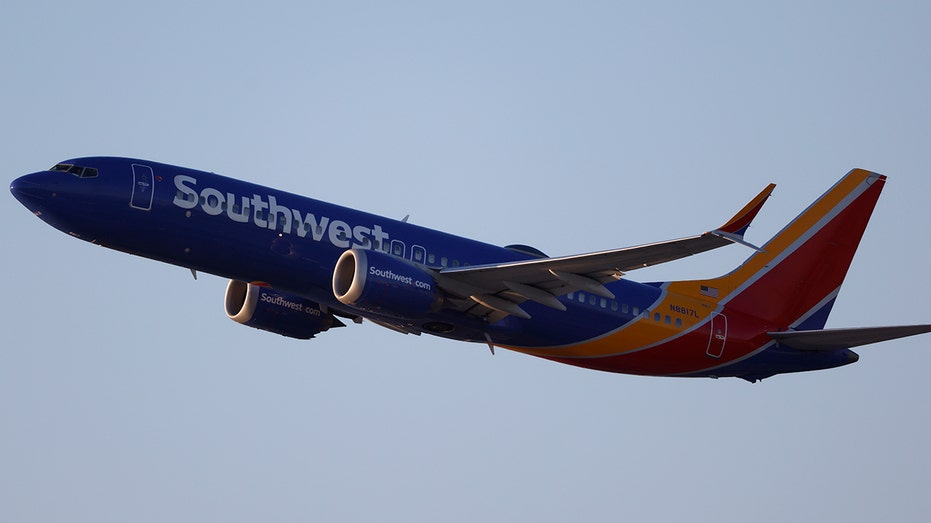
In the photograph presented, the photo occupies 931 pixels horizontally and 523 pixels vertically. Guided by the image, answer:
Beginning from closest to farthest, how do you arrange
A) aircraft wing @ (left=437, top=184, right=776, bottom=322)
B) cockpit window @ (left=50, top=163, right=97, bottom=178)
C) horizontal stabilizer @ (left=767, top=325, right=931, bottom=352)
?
aircraft wing @ (left=437, top=184, right=776, bottom=322) → cockpit window @ (left=50, top=163, right=97, bottom=178) → horizontal stabilizer @ (left=767, top=325, right=931, bottom=352)

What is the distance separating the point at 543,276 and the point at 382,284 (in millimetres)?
5098

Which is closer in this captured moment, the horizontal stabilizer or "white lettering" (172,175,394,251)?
"white lettering" (172,175,394,251)

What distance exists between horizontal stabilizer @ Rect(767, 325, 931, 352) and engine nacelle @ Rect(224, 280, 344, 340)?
55.7 feet

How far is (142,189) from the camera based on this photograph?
38781 mm

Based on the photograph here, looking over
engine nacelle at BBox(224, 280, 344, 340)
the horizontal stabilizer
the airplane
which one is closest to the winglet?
the airplane

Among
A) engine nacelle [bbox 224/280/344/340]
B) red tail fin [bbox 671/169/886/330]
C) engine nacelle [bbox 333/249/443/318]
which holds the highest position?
red tail fin [bbox 671/169/886/330]

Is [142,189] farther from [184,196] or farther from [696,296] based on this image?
[696,296]

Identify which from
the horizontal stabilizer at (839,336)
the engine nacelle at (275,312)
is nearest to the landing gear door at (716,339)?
the horizontal stabilizer at (839,336)

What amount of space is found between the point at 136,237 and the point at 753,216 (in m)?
18.4

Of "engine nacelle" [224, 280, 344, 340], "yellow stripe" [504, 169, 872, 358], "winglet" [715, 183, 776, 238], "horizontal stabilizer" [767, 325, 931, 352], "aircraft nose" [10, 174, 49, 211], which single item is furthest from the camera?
"engine nacelle" [224, 280, 344, 340]

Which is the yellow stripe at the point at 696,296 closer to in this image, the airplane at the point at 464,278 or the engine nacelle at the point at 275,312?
the airplane at the point at 464,278

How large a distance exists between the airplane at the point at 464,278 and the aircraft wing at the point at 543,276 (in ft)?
0.18

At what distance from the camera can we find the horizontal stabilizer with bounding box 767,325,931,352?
41.8 m

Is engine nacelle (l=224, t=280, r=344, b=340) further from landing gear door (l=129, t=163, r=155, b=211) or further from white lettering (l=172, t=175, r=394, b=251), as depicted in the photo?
landing gear door (l=129, t=163, r=155, b=211)
